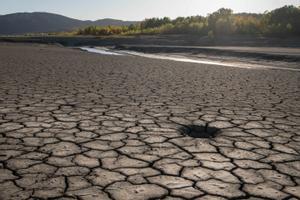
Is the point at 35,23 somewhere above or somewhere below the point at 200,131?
above

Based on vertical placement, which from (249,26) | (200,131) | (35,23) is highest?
(35,23)

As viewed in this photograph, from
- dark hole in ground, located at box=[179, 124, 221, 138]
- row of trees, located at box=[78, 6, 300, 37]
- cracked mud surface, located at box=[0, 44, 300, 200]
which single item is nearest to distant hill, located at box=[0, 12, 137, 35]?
row of trees, located at box=[78, 6, 300, 37]

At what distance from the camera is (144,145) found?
3.76 metres

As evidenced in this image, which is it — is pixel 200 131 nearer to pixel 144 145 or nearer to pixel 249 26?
pixel 144 145

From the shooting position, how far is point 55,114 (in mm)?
5023

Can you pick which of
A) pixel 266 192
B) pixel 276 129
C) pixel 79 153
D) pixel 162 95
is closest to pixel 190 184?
pixel 266 192

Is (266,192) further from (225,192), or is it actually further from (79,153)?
(79,153)

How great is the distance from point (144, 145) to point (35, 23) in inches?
5285

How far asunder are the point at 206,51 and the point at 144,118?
16.8 meters

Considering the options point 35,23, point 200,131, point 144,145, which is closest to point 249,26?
point 200,131

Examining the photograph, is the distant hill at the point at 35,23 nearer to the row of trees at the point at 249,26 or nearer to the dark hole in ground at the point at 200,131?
the row of trees at the point at 249,26

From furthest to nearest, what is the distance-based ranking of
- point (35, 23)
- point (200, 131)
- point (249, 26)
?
point (35, 23) → point (249, 26) → point (200, 131)

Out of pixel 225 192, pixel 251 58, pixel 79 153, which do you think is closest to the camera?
pixel 225 192

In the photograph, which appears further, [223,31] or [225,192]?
[223,31]
